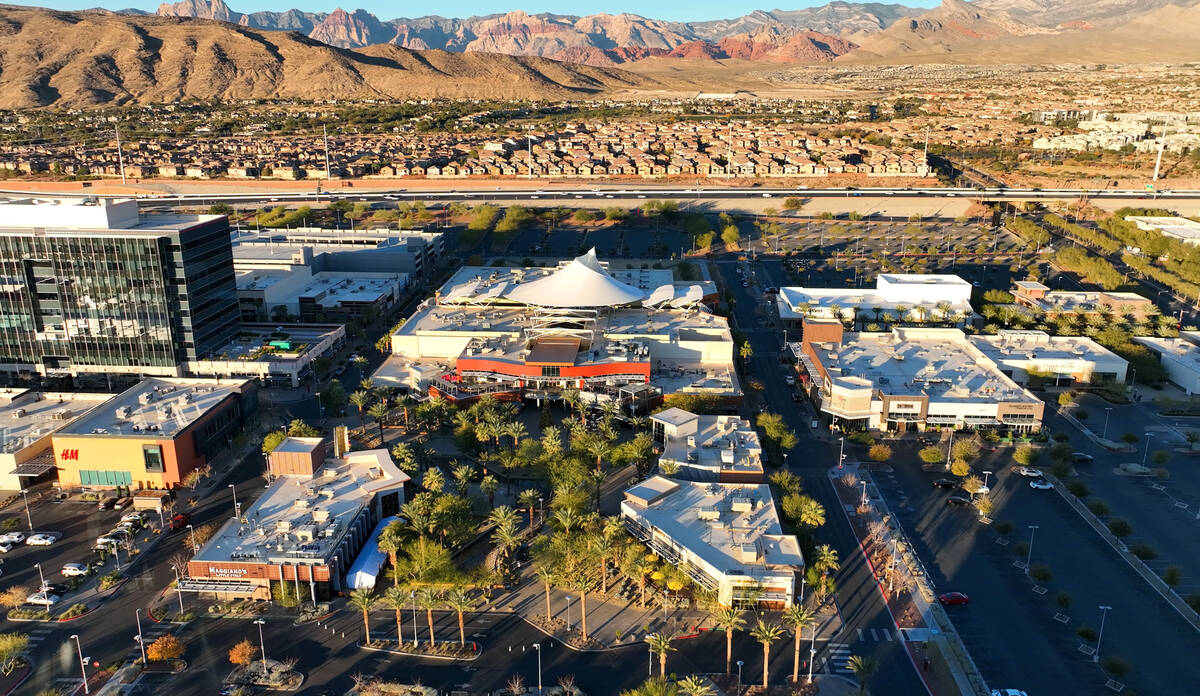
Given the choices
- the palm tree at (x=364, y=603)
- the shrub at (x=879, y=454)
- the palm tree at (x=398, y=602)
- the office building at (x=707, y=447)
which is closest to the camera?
the palm tree at (x=398, y=602)

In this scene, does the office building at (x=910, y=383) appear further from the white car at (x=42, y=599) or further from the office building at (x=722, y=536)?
the white car at (x=42, y=599)

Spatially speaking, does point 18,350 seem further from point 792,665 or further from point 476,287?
point 792,665

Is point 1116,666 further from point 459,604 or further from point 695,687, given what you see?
point 459,604

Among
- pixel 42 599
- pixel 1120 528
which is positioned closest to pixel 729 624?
pixel 1120 528

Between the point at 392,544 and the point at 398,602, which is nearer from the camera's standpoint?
the point at 398,602

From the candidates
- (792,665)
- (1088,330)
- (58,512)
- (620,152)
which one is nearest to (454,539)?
(792,665)

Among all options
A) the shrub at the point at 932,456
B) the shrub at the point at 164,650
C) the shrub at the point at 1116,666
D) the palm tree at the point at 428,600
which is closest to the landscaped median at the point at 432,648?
the palm tree at the point at 428,600
